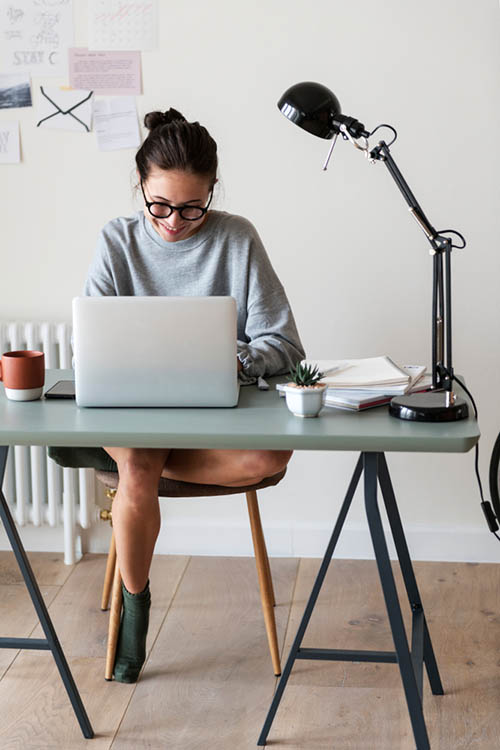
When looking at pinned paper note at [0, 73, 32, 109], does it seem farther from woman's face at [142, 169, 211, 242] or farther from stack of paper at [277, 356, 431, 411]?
stack of paper at [277, 356, 431, 411]

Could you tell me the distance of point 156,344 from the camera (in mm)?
1553

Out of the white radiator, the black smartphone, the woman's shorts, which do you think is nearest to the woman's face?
the black smartphone

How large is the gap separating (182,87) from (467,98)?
80 centimetres

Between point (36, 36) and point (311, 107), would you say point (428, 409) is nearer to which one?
point (311, 107)

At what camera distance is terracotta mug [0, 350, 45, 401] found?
1659mm

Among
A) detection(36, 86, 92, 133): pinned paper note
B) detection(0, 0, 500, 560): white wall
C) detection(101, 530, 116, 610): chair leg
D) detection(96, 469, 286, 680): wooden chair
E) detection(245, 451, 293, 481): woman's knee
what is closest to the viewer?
detection(245, 451, 293, 481): woman's knee

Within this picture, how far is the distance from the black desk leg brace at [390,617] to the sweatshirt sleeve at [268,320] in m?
0.34

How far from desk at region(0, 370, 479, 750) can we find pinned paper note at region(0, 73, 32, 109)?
128cm

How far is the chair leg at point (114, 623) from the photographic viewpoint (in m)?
1.98

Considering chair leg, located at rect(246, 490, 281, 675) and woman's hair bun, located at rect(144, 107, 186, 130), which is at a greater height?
woman's hair bun, located at rect(144, 107, 186, 130)

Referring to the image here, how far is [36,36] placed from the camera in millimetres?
2584

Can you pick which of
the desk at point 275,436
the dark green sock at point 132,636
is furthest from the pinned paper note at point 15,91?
the dark green sock at point 132,636

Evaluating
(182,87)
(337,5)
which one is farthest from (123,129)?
(337,5)

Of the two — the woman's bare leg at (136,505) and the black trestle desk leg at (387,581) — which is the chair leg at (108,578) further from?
the black trestle desk leg at (387,581)
